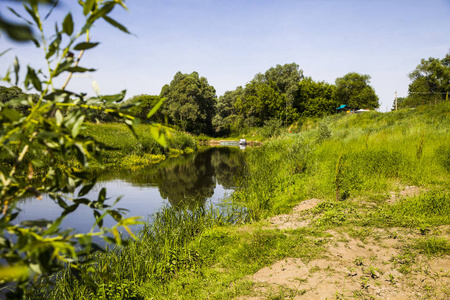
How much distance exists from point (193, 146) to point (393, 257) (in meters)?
29.8

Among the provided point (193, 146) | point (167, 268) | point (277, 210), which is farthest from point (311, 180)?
point (193, 146)

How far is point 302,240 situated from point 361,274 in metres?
1.33

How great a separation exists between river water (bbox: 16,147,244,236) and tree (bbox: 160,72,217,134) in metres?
33.3

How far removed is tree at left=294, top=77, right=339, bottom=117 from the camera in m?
57.1

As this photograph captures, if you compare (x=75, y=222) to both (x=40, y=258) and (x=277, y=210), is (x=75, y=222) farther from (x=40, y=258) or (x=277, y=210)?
(x=40, y=258)

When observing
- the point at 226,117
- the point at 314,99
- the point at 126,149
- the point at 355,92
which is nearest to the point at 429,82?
the point at 355,92

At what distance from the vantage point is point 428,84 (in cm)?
5603

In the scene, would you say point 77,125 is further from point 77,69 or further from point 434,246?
point 434,246

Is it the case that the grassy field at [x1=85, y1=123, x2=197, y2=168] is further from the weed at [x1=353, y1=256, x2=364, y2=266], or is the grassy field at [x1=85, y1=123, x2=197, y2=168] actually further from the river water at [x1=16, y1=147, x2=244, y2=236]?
the weed at [x1=353, y1=256, x2=364, y2=266]

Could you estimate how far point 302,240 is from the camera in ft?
16.1

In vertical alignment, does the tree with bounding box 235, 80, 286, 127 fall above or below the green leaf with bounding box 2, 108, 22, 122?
above

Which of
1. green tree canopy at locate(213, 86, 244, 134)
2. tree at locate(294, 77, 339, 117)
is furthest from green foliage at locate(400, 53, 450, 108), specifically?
green tree canopy at locate(213, 86, 244, 134)

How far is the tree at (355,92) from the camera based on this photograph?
182 ft

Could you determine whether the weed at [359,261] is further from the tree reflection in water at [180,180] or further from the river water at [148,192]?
the tree reflection in water at [180,180]
